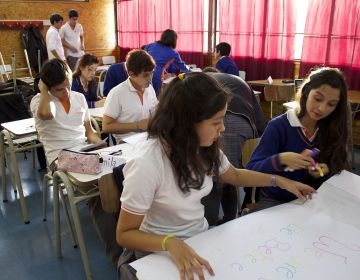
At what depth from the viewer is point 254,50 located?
4.90 metres

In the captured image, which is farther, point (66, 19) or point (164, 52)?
point (66, 19)

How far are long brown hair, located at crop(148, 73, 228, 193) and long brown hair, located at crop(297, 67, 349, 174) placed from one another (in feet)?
1.96

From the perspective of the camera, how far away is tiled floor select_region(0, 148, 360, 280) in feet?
6.41

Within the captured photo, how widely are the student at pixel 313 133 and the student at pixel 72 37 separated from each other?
569 cm

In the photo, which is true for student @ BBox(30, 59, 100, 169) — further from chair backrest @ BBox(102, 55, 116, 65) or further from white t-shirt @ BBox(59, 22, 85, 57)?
chair backrest @ BBox(102, 55, 116, 65)

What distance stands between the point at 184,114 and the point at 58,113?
4.88 feet

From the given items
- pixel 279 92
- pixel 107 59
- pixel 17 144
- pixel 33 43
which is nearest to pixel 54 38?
pixel 33 43

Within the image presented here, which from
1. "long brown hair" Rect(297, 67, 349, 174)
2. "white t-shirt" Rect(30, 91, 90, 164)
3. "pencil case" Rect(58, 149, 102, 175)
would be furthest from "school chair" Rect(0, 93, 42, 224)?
"long brown hair" Rect(297, 67, 349, 174)

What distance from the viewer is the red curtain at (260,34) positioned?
4.50m

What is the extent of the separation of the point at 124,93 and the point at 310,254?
1763mm

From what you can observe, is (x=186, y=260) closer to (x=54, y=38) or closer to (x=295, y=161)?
(x=295, y=161)

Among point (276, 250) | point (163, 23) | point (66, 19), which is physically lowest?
point (276, 250)

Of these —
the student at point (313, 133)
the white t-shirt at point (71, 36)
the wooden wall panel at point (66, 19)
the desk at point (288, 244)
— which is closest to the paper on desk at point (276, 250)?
the desk at point (288, 244)

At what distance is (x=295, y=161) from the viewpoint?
4.15 feet
